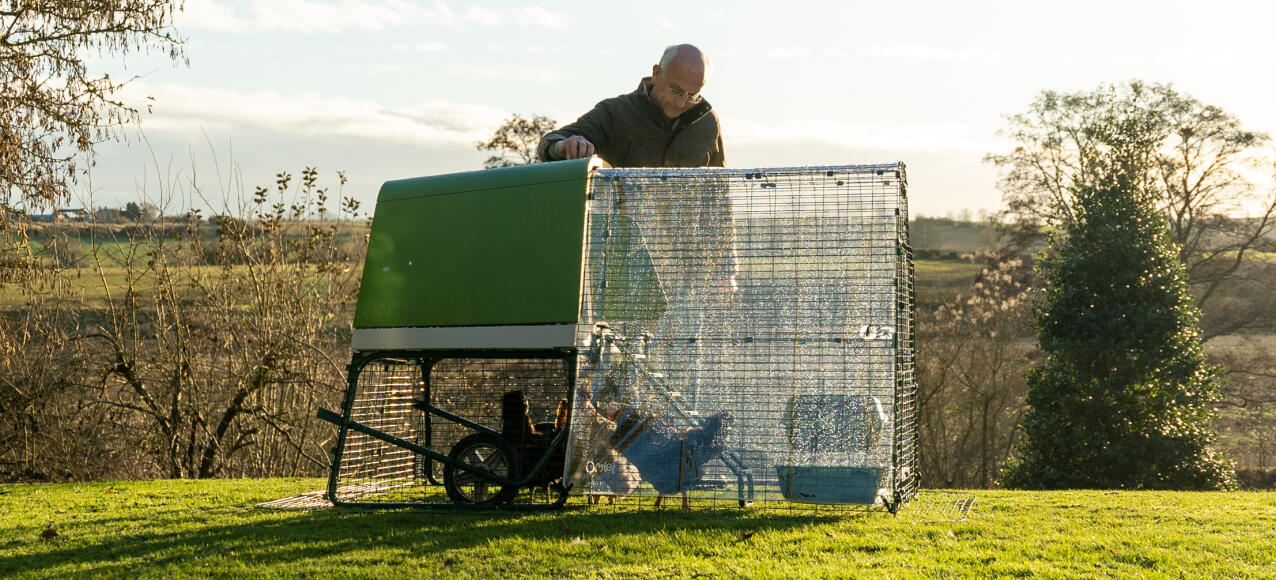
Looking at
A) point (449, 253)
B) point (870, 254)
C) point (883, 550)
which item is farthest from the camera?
point (449, 253)

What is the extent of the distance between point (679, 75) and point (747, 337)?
5.89 feet

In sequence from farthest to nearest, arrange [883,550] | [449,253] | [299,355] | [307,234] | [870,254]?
[307,234], [299,355], [449,253], [870,254], [883,550]

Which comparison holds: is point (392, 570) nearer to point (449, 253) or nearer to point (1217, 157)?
point (449, 253)

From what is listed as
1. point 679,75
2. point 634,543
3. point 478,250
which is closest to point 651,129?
point 679,75

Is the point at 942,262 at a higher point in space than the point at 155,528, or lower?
higher

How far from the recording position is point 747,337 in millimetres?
5430

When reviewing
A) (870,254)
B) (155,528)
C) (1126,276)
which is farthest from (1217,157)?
(155,528)

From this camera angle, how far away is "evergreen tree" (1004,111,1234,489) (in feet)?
43.6

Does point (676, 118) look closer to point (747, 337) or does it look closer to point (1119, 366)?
point (747, 337)

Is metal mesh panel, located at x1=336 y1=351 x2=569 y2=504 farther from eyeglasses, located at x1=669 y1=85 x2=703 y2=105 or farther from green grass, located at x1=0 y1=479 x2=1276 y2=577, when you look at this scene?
eyeglasses, located at x1=669 y1=85 x2=703 y2=105

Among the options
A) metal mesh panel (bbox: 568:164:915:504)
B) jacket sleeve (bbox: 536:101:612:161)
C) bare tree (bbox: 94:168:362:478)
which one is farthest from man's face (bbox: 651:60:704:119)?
bare tree (bbox: 94:168:362:478)

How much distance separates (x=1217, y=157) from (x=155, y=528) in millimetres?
30612

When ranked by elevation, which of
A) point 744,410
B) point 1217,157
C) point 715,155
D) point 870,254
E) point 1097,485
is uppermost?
point 1217,157

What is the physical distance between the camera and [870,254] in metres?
5.39
